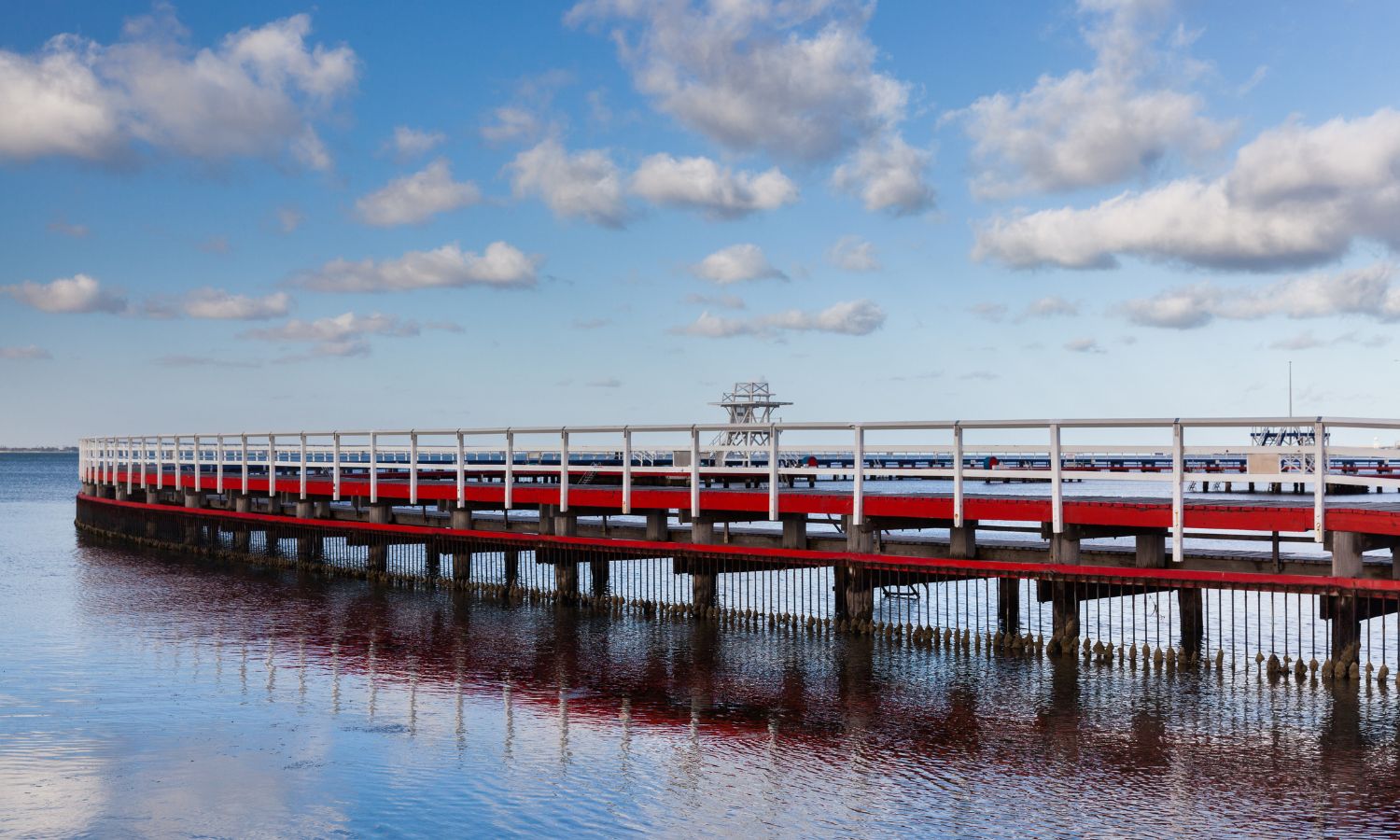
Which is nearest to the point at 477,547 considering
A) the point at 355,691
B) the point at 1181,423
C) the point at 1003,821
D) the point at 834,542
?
the point at 834,542

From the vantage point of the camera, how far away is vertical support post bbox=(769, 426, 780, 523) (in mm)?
20766

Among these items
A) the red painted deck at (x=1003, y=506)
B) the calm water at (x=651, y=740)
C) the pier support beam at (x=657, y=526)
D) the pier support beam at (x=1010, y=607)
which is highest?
the red painted deck at (x=1003, y=506)

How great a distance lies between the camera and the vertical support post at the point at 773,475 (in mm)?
20766

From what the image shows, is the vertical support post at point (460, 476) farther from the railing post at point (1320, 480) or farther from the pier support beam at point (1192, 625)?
the railing post at point (1320, 480)

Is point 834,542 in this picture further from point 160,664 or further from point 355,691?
point 160,664

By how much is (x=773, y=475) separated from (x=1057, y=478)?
4.79 meters

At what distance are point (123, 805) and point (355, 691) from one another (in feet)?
16.9

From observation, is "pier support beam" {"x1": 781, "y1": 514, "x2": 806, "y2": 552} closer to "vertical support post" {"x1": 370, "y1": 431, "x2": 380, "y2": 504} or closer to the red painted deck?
the red painted deck

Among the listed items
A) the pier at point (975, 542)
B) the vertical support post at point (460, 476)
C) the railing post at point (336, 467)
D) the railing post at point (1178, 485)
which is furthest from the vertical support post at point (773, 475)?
the railing post at point (336, 467)

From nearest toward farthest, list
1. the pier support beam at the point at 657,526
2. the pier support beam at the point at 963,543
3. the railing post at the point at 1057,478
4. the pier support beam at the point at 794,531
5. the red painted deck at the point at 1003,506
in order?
the red painted deck at the point at 1003,506, the railing post at the point at 1057,478, the pier support beam at the point at 963,543, the pier support beam at the point at 794,531, the pier support beam at the point at 657,526

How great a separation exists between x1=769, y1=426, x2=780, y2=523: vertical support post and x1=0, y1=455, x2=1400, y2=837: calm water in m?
2.10

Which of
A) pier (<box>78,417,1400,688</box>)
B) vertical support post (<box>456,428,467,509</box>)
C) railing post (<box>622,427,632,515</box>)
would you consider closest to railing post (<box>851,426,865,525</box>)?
pier (<box>78,417,1400,688</box>)

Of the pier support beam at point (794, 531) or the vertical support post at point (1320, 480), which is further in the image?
the pier support beam at point (794, 531)

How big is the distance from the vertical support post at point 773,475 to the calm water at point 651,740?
2.10 meters
